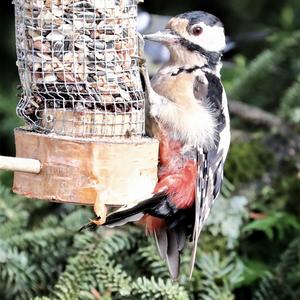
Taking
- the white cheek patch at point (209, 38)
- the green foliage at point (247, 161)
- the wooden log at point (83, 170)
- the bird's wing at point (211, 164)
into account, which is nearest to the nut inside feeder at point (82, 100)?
the wooden log at point (83, 170)

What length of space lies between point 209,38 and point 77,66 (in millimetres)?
720

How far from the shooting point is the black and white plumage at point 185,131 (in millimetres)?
3582

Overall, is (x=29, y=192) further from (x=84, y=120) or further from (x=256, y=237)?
(x=256, y=237)

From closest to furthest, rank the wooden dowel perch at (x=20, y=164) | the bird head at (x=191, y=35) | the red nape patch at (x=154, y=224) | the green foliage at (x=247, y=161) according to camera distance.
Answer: the wooden dowel perch at (x=20, y=164)
the red nape patch at (x=154, y=224)
the bird head at (x=191, y=35)
the green foliage at (x=247, y=161)

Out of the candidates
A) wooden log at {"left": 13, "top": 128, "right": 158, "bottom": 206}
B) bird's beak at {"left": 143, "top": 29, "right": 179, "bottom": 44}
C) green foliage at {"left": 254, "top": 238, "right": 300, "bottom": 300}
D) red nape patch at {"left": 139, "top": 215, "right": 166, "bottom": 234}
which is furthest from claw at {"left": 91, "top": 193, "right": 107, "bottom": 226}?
green foliage at {"left": 254, "top": 238, "right": 300, "bottom": 300}

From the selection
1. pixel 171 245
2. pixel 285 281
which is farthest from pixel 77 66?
pixel 285 281

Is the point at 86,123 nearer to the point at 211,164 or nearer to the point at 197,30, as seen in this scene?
the point at 211,164

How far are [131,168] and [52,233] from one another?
906mm

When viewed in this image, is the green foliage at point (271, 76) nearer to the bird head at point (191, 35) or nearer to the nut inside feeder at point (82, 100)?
the bird head at point (191, 35)

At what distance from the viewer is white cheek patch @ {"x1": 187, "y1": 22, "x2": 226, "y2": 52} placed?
151 inches

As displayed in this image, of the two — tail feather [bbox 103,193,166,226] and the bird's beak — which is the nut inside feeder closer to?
tail feather [bbox 103,193,166,226]

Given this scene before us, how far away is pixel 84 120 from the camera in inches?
129

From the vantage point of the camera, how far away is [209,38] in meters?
3.87

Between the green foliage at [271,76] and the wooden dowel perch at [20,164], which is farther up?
the wooden dowel perch at [20,164]
